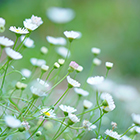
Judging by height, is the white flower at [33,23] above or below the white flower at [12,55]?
above

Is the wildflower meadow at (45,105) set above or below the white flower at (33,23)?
below

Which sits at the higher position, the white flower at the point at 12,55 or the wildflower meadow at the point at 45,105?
the white flower at the point at 12,55

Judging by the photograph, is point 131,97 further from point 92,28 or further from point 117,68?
point 92,28

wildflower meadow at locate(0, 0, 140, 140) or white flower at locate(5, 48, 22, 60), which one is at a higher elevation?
white flower at locate(5, 48, 22, 60)

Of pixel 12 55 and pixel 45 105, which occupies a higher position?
pixel 12 55

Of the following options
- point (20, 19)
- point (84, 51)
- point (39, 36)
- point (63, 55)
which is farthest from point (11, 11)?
point (63, 55)

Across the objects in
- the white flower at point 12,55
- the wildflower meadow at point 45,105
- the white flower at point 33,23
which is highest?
the white flower at point 33,23

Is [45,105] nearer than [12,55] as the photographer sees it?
No

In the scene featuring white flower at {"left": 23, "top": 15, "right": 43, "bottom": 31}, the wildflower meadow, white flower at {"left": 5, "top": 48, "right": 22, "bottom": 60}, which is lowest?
the wildflower meadow

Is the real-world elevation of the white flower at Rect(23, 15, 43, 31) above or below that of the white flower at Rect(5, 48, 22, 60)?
above

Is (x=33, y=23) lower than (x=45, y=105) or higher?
higher

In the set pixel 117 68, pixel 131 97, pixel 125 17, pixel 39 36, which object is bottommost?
pixel 117 68
